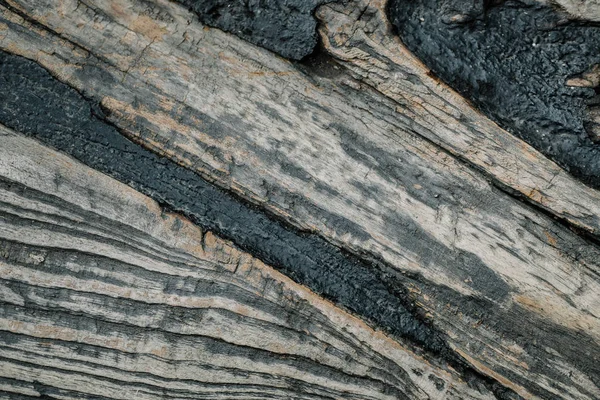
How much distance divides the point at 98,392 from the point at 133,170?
555 millimetres

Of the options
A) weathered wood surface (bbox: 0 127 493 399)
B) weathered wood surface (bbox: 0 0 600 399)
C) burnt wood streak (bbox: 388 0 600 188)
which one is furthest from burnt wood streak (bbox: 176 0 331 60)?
weathered wood surface (bbox: 0 127 493 399)

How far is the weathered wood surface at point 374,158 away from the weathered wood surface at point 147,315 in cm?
16

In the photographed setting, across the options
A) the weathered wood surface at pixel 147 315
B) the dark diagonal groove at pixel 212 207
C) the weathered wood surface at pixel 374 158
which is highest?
the weathered wood surface at pixel 374 158

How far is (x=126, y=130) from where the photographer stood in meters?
1.32

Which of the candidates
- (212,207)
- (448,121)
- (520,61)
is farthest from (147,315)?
(520,61)

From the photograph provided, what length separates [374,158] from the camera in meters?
1.36

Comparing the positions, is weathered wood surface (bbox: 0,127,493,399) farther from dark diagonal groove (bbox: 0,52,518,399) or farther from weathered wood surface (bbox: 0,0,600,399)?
weathered wood surface (bbox: 0,0,600,399)

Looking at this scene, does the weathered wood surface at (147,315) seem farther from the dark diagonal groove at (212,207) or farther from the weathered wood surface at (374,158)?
the weathered wood surface at (374,158)

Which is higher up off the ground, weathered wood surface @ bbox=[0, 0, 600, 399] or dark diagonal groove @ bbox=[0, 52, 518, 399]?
weathered wood surface @ bbox=[0, 0, 600, 399]

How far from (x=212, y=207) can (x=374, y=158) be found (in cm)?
38

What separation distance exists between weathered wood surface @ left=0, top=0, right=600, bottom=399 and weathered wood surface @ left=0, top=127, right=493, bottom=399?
16cm

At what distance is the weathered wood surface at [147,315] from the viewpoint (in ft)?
4.35

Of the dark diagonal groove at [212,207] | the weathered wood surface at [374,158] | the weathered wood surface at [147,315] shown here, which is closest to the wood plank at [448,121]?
the weathered wood surface at [374,158]

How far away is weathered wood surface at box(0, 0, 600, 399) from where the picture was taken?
1322 millimetres
